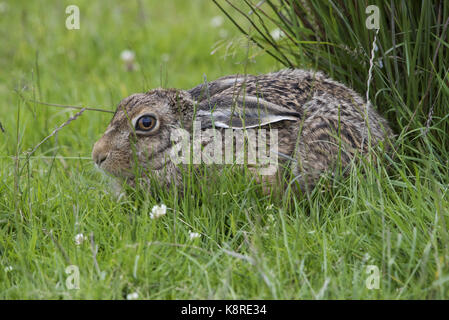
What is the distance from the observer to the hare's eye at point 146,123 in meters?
4.02

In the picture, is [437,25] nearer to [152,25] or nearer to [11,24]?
[152,25]

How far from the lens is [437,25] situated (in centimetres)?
394

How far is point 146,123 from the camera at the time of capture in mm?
4023

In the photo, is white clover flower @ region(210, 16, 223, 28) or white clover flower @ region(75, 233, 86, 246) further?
white clover flower @ region(210, 16, 223, 28)

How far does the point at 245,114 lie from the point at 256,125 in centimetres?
12

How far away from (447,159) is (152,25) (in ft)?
17.6

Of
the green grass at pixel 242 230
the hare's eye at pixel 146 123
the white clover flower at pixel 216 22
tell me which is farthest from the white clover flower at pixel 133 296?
the white clover flower at pixel 216 22

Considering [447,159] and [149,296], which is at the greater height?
[447,159]

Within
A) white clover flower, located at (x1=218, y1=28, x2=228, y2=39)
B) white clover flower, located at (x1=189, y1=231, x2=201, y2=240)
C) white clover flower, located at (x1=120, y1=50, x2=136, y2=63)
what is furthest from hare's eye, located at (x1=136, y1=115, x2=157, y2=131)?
white clover flower, located at (x1=218, y1=28, x2=228, y2=39)

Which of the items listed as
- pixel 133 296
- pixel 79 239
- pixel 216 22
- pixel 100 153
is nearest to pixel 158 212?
pixel 79 239

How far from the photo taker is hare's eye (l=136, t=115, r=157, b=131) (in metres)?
4.02

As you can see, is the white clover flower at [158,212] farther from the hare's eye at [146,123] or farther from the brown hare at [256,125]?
the hare's eye at [146,123]

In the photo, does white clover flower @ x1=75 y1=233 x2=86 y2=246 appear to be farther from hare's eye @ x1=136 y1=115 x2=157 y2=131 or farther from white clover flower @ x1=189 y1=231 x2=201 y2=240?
Answer: hare's eye @ x1=136 y1=115 x2=157 y2=131

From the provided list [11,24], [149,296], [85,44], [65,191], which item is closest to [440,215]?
[149,296]
